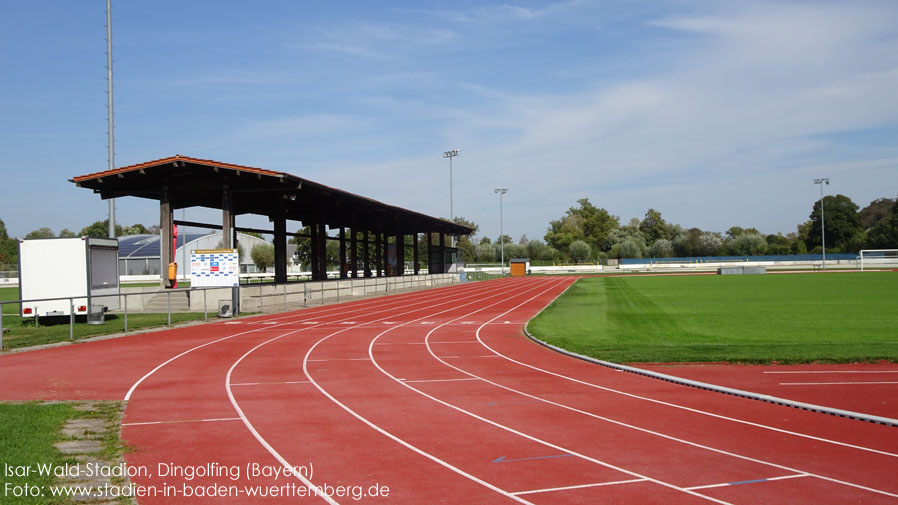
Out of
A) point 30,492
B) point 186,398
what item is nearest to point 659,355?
point 186,398

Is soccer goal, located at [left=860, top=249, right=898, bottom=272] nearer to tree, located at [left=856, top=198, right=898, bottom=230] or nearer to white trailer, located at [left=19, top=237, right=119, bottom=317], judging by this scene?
tree, located at [left=856, top=198, right=898, bottom=230]

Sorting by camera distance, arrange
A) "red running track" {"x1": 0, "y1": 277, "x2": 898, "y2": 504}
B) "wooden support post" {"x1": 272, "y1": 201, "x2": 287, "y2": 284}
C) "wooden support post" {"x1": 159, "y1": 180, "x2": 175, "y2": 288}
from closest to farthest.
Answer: "red running track" {"x1": 0, "y1": 277, "x2": 898, "y2": 504}
"wooden support post" {"x1": 159, "y1": 180, "x2": 175, "y2": 288}
"wooden support post" {"x1": 272, "y1": 201, "x2": 287, "y2": 284}

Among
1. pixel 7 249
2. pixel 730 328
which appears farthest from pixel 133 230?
pixel 730 328

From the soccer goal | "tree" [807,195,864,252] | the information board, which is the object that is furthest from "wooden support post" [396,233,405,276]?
"tree" [807,195,864,252]

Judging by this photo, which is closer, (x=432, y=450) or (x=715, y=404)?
(x=432, y=450)

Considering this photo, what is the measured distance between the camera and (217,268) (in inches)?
1094

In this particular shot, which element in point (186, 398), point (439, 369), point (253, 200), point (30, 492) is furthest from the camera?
point (253, 200)

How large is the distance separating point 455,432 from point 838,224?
434ft

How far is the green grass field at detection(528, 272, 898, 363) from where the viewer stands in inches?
575

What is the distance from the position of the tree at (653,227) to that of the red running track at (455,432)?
14779 centimetres

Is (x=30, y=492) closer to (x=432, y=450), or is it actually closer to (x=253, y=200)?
(x=432, y=450)

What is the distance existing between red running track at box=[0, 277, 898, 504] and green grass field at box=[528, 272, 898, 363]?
3.00m

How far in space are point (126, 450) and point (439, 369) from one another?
700 cm

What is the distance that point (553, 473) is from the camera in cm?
672
